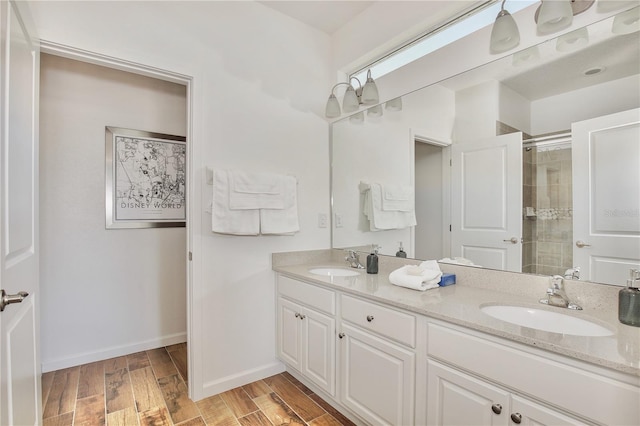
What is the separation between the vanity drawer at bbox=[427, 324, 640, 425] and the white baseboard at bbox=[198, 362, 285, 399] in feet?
4.75

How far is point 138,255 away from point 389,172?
87.0 inches

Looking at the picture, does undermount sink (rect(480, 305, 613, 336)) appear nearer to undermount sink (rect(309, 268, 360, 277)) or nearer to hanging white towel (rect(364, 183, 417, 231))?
hanging white towel (rect(364, 183, 417, 231))

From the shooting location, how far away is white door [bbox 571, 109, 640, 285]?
1.24 metres

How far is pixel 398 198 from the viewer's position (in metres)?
2.19

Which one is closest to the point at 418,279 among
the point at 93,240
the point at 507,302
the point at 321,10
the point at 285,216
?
the point at 507,302

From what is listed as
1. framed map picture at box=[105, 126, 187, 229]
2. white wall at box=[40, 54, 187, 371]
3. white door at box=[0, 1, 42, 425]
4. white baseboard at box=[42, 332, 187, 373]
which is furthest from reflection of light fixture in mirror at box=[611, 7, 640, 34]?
white baseboard at box=[42, 332, 187, 373]

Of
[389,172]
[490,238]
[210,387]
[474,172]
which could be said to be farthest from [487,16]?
[210,387]

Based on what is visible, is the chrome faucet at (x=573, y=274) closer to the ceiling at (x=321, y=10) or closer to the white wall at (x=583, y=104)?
the white wall at (x=583, y=104)

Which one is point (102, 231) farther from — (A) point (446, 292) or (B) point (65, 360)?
(A) point (446, 292)

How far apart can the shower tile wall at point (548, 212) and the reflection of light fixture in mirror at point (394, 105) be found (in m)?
0.87

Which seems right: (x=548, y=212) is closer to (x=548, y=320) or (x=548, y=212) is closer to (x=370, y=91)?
(x=548, y=320)

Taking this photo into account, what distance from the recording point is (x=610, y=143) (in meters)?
1.30

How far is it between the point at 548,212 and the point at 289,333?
1.69m

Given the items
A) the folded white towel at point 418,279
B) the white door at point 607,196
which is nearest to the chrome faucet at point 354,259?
the folded white towel at point 418,279
